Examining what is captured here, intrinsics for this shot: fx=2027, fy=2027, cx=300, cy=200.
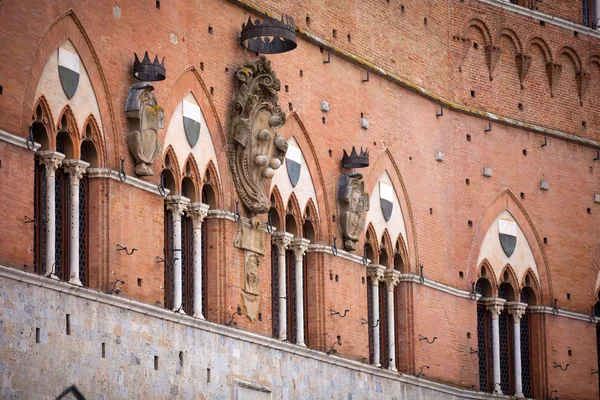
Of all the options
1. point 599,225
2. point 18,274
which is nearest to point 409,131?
point 599,225

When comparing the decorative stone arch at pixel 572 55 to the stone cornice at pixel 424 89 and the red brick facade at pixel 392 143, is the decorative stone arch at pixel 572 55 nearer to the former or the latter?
the red brick facade at pixel 392 143

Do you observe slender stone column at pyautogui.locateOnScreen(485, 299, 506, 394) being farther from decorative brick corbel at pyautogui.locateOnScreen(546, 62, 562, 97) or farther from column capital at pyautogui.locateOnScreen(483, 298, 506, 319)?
decorative brick corbel at pyautogui.locateOnScreen(546, 62, 562, 97)

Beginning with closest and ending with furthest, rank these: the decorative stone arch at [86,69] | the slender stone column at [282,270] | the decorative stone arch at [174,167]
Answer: the decorative stone arch at [86,69]
the decorative stone arch at [174,167]
the slender stone column at [282,270]

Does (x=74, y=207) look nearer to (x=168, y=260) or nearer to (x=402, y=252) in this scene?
(x=168, y=260)

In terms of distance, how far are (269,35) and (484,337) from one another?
345 inches

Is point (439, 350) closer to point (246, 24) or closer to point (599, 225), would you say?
point (599, 225)

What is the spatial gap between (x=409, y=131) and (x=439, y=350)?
12.3ft

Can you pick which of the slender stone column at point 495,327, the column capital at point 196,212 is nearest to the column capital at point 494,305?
the slender stone column at point 495,327

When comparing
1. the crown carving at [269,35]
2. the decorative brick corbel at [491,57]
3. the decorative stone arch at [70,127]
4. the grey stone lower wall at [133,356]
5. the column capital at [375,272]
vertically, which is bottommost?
the grey stone lower wall at [133,356]

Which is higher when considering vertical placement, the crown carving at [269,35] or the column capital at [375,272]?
the crown carving at [269,35]

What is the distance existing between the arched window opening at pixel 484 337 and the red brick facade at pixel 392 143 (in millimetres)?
253

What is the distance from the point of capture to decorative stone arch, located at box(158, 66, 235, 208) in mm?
28500

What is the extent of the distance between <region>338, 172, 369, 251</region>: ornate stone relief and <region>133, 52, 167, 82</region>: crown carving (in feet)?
18.3

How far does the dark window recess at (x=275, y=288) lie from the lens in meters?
30.3
